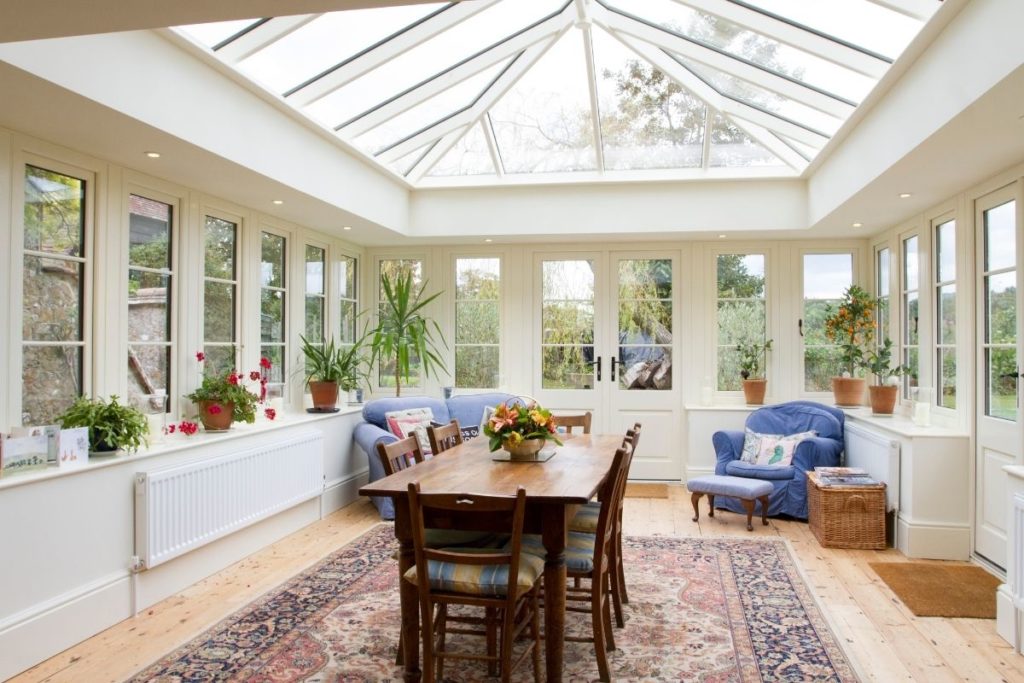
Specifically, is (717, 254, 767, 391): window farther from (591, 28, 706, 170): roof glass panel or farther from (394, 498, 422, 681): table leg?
(394, 498, 422, 681): table leg

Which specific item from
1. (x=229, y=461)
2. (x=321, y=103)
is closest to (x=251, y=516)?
(x=229, y=461)

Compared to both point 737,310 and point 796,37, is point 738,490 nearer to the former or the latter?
point 737,310

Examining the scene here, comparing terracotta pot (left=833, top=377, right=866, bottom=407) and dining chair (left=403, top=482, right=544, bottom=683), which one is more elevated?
terracotta pot (left=833, top=377, right=866, bottom=407)

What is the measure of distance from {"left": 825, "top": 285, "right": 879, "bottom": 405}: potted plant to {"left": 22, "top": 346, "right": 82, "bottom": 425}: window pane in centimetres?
568

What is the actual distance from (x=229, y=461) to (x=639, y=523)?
118 inches

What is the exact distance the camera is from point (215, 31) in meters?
3.60

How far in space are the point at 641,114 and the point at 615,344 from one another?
90.1 inches

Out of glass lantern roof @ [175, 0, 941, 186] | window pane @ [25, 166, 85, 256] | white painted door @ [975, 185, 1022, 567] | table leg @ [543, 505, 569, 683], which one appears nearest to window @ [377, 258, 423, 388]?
glass lantern roof @ [175, 0, 941, 186]

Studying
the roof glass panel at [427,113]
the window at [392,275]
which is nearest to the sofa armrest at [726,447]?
the window at [392,275]

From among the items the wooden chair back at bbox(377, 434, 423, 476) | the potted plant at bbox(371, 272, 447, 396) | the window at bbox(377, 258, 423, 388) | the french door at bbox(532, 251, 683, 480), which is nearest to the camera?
the wooden chair back at bbox(377, 434, 423, 476)

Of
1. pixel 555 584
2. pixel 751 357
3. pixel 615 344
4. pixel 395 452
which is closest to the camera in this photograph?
pixel 555 584

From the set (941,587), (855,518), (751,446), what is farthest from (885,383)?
(941,587)

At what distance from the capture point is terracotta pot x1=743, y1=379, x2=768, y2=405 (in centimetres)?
666

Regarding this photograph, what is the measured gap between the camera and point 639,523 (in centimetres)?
553
